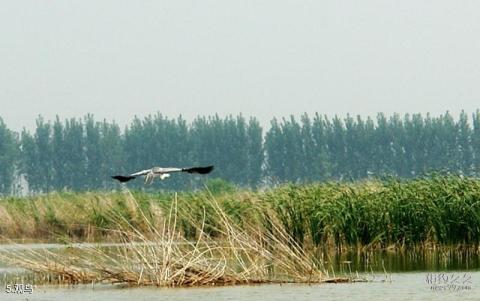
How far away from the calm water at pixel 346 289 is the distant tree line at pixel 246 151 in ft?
204

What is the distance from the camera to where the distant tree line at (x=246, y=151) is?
275ft

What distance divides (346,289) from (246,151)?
72338 millimetres

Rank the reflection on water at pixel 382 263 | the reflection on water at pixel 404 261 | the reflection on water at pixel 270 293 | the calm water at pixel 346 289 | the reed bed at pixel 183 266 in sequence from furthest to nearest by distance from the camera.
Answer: the reflection on water at pixel 404 261 < the reflection on water at pixel 382 263 < the reed bed at pixel 183 266 < the calm water at pixel 346 289 < the reflection on water at pixel 270 293

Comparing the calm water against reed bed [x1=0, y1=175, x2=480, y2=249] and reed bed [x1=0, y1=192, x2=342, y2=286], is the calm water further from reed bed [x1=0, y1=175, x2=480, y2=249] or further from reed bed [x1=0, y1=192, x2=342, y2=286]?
reed bed [x1=0, y1=175, x2=480, y2=249]

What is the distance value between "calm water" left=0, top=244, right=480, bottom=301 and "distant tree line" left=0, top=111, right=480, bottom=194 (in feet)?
204

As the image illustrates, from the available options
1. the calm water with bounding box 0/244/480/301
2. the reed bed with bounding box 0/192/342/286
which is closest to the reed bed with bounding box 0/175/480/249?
the calm water with bounding box 0/244/480/301

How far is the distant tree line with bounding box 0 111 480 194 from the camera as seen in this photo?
83.7 meters

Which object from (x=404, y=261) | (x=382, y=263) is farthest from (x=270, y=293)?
(x=404, y=261)

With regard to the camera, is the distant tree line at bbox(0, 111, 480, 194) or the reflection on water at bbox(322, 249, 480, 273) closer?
the reflection on water at bbox(322, 249, 480, 273)

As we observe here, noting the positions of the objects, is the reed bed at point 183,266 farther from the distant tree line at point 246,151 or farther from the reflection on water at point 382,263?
the distant tree line at point 246,151

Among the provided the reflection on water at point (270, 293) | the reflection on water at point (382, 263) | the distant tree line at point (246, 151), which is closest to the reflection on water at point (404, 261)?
the reflection on water at point (382, 263)

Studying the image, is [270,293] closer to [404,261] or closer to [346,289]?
[346,289]

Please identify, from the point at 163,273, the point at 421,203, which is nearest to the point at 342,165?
the point at 421,203

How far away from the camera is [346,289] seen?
52.1ft
